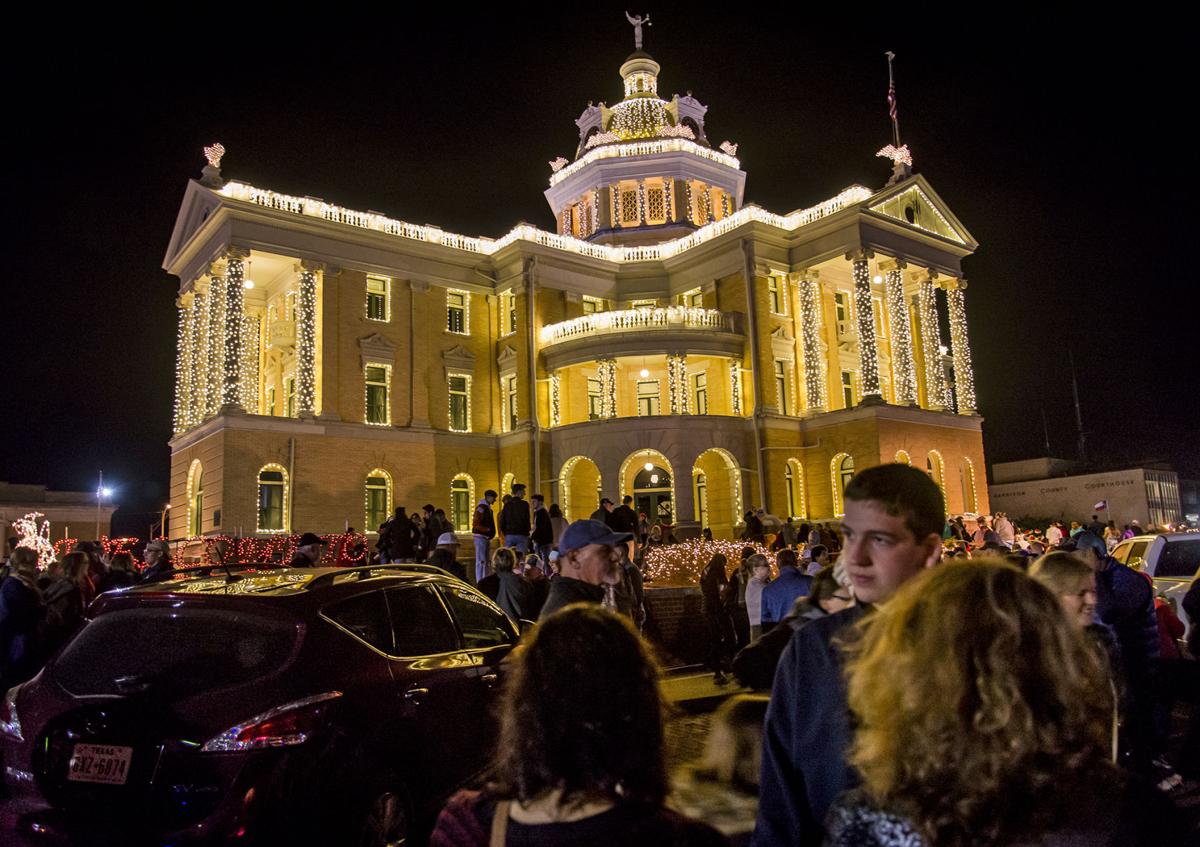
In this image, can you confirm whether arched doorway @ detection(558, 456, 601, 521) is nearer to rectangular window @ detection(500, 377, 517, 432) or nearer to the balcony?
rectangular window @ detection(500, 377, 517, 432)

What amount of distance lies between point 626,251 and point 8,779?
1443 inches

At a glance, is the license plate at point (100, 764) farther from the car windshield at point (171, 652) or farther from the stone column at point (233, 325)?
the stone column at point (233, 325)

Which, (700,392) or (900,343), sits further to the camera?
(700,392)

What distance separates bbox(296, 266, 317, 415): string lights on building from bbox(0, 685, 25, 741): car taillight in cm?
2850

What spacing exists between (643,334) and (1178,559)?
2142cm

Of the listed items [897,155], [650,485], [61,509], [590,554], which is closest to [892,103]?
[897,155]

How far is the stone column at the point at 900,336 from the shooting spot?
3559 cm

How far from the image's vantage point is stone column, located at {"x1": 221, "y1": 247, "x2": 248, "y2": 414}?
30.6 meters

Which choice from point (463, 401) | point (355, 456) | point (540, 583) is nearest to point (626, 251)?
point (463, 401)

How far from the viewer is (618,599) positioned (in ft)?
22.3

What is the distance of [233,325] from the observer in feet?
102

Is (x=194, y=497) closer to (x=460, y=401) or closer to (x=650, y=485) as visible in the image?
(x=460, y=401)

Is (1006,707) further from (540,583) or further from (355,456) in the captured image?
(355,456)

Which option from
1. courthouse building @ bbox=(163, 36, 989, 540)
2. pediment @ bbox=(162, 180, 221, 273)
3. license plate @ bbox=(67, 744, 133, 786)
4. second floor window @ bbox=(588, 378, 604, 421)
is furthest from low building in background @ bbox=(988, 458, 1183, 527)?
license plate @ bbox=(67, 744, 133, 786)
